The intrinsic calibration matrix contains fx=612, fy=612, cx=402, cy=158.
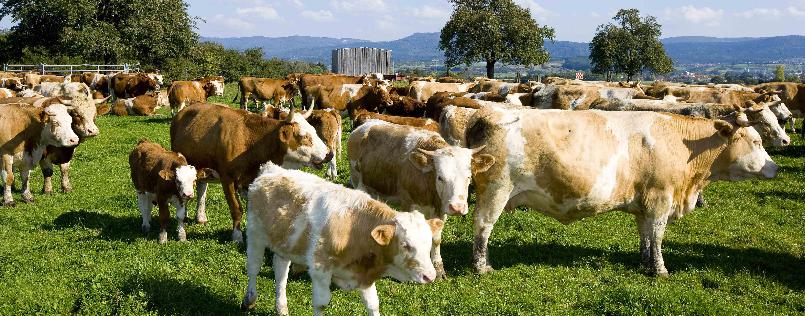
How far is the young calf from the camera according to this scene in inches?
380

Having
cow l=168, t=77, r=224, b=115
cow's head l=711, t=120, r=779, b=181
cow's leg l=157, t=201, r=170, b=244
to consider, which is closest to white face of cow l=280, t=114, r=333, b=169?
cow's leg l=157, t=201, r=170, b=244

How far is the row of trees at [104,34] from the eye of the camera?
177 feet

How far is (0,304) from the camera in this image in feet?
24.4

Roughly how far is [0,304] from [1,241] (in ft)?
10.3

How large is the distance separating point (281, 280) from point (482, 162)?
315 cm

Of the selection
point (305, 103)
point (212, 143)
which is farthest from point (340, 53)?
point (212, 143)

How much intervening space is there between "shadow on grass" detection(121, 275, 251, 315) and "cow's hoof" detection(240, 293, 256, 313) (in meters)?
0.09

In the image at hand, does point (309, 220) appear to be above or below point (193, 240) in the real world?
above

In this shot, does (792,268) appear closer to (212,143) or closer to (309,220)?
(309,220)

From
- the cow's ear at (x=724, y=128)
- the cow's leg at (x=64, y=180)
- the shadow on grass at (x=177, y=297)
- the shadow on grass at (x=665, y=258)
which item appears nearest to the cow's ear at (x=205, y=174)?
the shadow on grass at (x=177, y=297)

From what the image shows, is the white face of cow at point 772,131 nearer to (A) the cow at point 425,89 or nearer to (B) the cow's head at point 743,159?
(B) the cow's head at point 743,159

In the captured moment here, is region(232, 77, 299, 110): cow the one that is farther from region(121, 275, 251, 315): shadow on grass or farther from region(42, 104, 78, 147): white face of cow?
region(121, 275, 251, 315): shadow on grass

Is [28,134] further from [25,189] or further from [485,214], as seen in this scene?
[485,214]

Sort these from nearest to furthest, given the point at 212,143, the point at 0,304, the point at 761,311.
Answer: the point at 0,304
the point at 761,311
the point at 212,143
